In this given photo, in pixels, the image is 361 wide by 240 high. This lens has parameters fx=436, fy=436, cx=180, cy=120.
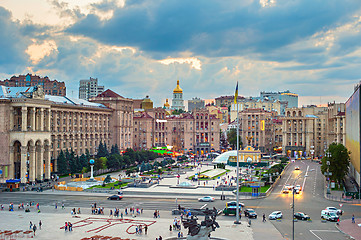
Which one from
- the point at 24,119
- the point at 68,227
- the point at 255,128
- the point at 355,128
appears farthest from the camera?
the point at 255,128

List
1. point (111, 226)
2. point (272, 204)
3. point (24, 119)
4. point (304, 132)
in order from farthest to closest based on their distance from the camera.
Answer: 1. point (304, 132)
2. point (24, 119)
3. point (272, 204)
4. point (111, 226)

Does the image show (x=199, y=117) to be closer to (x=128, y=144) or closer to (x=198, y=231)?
(x=128, y=144)

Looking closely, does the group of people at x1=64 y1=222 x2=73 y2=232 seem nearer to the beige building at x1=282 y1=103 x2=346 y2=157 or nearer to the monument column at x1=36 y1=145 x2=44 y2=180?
the monument column at x1=36 y1=145 x2=44 y2=180

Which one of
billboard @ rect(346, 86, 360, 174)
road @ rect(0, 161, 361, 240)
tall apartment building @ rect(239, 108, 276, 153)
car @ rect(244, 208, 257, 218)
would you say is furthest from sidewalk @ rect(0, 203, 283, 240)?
tall apartment building @ rect(239, 108, 276, 153)

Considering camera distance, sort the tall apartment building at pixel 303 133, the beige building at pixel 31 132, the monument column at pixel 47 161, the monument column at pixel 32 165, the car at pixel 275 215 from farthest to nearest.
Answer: the tall apartment building at pixel 303 133
the monument column at pixel 47 161
the monument column at pixel 32 165
the beige building at pixel 31 132
the car at pixel 275 215

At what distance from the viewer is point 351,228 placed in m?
49.6

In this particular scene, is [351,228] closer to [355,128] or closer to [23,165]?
[355,128]

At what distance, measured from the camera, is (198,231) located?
3822cm

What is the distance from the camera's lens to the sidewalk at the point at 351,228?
152ft

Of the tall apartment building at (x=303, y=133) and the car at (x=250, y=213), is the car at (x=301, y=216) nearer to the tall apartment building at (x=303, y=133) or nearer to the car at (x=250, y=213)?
the car at (x=250, y=213)

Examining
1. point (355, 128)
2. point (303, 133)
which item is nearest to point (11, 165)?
point (355, 128)

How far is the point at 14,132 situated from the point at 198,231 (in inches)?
2344

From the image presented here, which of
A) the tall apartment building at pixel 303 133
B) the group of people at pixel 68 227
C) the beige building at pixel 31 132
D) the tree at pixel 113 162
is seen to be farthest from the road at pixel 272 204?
the tall apartment building at pixel 303 133

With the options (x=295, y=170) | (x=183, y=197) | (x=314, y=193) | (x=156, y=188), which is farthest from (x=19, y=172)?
(x=295, y=170)
